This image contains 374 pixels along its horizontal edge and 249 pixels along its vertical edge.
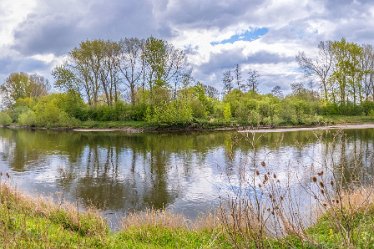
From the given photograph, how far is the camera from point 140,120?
213 ft

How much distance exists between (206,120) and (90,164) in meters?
34.2

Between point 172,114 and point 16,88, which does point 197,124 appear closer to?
point 172,114

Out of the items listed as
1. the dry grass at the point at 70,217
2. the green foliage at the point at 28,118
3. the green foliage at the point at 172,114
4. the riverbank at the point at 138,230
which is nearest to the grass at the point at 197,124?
the green foliage at the point at 172,114

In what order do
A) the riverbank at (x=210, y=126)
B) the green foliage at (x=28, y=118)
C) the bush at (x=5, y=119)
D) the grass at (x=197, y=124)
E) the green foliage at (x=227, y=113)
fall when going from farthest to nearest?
the bush at (x=5, y=119)
the green foliage at (x=28, y=118)
the green foliage at (x=227, y=113)
the grass at (x=197, y=124)
the riverbank at (x=210, y=126)

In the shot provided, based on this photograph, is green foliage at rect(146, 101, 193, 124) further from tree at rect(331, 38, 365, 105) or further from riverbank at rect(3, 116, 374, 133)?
tree at rect(331, 38, 365, 105)

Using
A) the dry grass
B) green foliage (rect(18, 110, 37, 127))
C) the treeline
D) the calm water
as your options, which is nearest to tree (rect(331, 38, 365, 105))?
the treeline

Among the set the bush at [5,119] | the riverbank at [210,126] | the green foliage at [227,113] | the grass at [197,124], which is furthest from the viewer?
the bush at [5,119]

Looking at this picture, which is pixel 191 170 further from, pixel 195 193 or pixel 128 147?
pixel 128 147

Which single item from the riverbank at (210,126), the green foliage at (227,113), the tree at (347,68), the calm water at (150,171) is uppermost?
the tree at (347,68)

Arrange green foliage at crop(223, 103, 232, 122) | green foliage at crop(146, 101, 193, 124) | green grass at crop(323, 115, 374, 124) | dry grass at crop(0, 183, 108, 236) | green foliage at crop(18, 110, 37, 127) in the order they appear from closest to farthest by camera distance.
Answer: dry grass at crop(0, 183, 108, 236) → green foliage at crop(146, 101, 193, 124) → green grass at crop(323, 115, 374, 124) → green foliage at crop(223, 103, 232, 122) → green foliage at crop(18, 110, 37, 127)

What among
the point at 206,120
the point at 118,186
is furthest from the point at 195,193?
the point at 206,120

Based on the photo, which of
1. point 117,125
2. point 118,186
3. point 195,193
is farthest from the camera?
point 117,125

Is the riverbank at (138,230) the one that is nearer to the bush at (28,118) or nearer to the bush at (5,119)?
the bush at (28,118)

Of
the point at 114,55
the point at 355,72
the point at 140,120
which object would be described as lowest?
the point at 140,120
